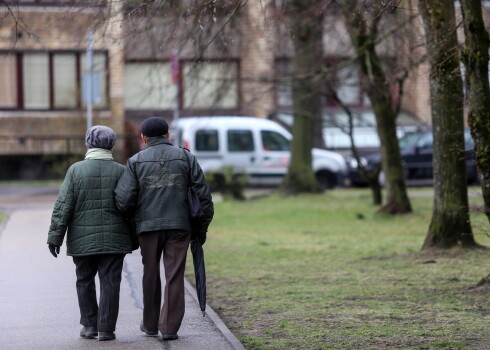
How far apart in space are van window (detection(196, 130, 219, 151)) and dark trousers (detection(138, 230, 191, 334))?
19764 millimetres

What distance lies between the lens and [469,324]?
809 cm

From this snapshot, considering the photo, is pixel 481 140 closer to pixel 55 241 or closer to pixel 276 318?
pixel 276 318

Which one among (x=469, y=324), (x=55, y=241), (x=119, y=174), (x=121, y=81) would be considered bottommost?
(x=469, y=324)

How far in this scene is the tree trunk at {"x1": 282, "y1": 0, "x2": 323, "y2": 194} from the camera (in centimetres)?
2114

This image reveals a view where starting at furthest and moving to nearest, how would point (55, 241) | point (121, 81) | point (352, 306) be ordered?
1. point (121, 81)
2. point (352, 306)
3. point (55, 241)

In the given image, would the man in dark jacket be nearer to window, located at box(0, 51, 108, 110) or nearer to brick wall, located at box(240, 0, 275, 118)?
brick wall, located at box(240, 0, 275, 118)

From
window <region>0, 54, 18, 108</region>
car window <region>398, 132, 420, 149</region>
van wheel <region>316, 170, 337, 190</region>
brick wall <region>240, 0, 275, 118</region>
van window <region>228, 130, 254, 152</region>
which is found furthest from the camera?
window <region>0, 54, 18, 108</region>

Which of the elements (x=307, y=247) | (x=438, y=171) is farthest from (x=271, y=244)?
(x=438, y=171)

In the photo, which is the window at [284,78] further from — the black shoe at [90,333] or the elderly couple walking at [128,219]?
the black shoe at [90,333]

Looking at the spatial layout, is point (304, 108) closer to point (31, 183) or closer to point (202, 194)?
point (31, 183)

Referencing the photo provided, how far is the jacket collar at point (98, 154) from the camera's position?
755 centimetres

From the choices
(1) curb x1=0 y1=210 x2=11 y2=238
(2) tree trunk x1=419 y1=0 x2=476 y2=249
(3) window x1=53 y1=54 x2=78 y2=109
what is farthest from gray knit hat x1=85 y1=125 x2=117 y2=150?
(3) window x1=53 y1=54 x2=78 y2=109

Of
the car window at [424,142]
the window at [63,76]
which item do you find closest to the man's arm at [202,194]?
the car window at [424,142]

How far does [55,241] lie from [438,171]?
22.1 feet
